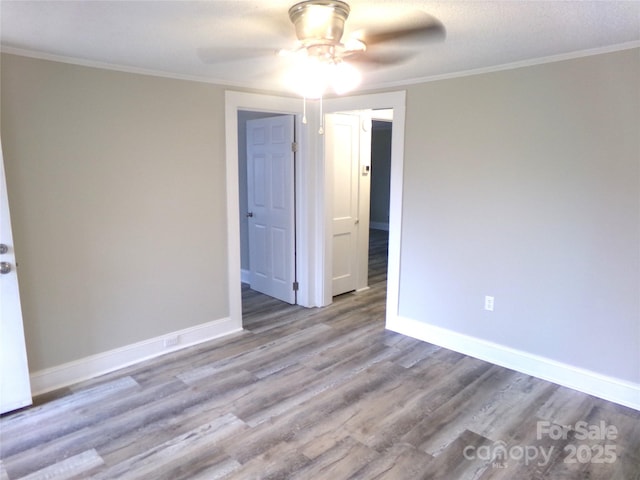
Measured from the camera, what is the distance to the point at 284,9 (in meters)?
1.88

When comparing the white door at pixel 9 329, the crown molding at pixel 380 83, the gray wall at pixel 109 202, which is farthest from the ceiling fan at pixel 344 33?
the white door at pixel 9 329

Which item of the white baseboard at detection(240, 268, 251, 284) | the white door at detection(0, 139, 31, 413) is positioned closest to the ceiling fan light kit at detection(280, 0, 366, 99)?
the white door at detection(0, 139, 31, 413)

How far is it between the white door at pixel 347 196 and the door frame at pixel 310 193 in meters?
0.17

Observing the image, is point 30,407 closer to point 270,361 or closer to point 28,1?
point 270,361

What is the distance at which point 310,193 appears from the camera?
4395 millimetres

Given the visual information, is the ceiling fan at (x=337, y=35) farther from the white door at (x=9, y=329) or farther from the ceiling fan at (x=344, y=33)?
the white door at (x=9, y=329)

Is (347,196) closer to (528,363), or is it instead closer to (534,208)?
(534,208)

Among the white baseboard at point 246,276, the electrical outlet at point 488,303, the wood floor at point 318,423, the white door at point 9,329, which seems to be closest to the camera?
the wood floor at point 318,423

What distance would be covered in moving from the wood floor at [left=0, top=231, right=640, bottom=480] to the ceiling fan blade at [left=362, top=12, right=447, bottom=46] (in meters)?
2.25

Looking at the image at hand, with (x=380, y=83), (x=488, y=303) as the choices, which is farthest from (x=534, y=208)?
(x=380, y=83)

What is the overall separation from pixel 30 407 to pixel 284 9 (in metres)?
2.84

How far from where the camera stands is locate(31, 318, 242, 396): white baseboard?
9.50 feet

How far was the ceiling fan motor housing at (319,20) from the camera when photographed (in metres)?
1.80

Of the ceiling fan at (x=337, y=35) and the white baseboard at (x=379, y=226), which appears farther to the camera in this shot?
the white baseboard at (x=379, y=226)
